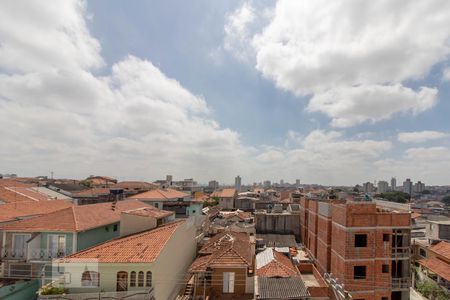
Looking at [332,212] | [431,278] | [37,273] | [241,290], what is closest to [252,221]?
[332,212]

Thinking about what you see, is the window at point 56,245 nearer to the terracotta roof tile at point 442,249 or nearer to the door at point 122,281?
the door at point 122,281

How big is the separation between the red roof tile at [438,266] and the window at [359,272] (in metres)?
11.7

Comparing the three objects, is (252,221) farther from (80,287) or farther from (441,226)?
Result: (80,287)

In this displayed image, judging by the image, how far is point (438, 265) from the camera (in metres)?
35.7

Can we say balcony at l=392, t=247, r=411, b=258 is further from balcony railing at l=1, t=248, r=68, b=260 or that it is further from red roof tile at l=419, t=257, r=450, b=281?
balcony railing at l=1, t=248, r=68, b=260

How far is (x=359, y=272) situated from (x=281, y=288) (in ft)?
39.9

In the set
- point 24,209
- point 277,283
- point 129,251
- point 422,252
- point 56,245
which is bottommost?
point 422,252

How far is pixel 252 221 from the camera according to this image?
50781 mm

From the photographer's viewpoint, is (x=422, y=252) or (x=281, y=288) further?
(x=422, y=252)

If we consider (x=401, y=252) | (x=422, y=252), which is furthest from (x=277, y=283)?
(x=422, y=252)

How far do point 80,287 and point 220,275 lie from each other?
371 inches

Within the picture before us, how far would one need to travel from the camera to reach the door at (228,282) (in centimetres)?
2245

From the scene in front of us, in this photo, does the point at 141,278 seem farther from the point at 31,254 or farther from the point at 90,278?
the point at 31,254

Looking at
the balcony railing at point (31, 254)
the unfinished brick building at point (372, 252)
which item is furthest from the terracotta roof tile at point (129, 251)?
the unfinished brick building at point (372, 252)
